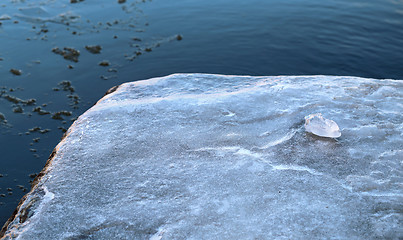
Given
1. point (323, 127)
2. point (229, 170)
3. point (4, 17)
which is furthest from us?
point (4, 17)

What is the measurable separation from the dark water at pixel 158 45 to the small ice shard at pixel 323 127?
257 cm

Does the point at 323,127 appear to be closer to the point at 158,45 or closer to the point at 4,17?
the point at 158,45

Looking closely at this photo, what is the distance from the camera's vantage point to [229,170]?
2.00 meters

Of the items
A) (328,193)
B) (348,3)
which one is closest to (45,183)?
(328,193)

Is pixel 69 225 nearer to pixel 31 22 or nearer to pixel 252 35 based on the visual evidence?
pixel 252 35

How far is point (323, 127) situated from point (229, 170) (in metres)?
0.62

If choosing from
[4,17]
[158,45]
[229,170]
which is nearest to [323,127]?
[229,170]

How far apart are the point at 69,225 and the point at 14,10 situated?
6226 mm

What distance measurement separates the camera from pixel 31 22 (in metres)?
6.23

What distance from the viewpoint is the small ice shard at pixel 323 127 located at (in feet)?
7.01

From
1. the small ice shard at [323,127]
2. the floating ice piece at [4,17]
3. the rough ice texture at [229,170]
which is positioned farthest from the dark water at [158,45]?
the small ice shard at [323,127]

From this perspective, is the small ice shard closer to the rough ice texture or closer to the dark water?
the rough ice texture

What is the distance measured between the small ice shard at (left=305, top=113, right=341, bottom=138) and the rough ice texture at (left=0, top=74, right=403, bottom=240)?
46 mm

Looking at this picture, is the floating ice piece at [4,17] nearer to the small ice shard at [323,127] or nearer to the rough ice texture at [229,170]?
the rough ice texture at [229,170]
